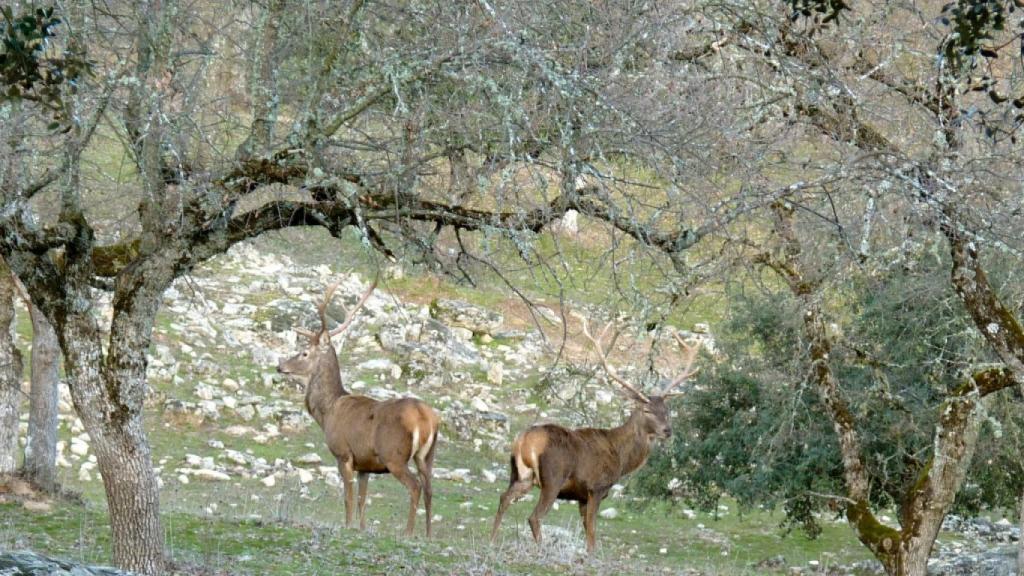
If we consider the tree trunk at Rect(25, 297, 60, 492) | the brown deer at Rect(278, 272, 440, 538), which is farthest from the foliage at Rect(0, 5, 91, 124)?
the brown deer at Rect(278, 272, 440, 538)

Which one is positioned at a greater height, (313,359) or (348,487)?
(313,359)

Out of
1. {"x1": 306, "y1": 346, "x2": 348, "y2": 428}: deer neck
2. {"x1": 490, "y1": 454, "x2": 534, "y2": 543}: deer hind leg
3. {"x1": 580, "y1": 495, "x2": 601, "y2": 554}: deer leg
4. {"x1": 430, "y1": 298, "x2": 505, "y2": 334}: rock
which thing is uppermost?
{"x1": 430, "y1": 298, "x2": 505, "y2": 334}: rock

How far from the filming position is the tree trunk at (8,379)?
41.2ft

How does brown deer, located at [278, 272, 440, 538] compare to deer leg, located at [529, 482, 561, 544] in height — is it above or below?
above

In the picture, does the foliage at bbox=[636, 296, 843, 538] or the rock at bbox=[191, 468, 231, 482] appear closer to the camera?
the foliage at bbox=[636, 296, 843, 538]

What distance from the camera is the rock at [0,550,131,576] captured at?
12.8ft

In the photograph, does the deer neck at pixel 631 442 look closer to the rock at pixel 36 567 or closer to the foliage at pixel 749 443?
the foliage at pixel 749 443

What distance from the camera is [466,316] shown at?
97.4ft

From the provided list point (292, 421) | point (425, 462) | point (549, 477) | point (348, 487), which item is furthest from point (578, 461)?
point (292, 421)

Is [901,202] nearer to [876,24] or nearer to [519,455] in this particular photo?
[876,24]

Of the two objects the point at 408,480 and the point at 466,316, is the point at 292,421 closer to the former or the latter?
the point at 466,316

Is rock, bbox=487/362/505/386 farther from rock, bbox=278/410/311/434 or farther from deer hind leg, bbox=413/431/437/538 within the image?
deer hind leg, bbox=413/431/437/538

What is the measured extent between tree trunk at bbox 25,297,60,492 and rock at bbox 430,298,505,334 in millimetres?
16203

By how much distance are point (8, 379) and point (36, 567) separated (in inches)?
364
